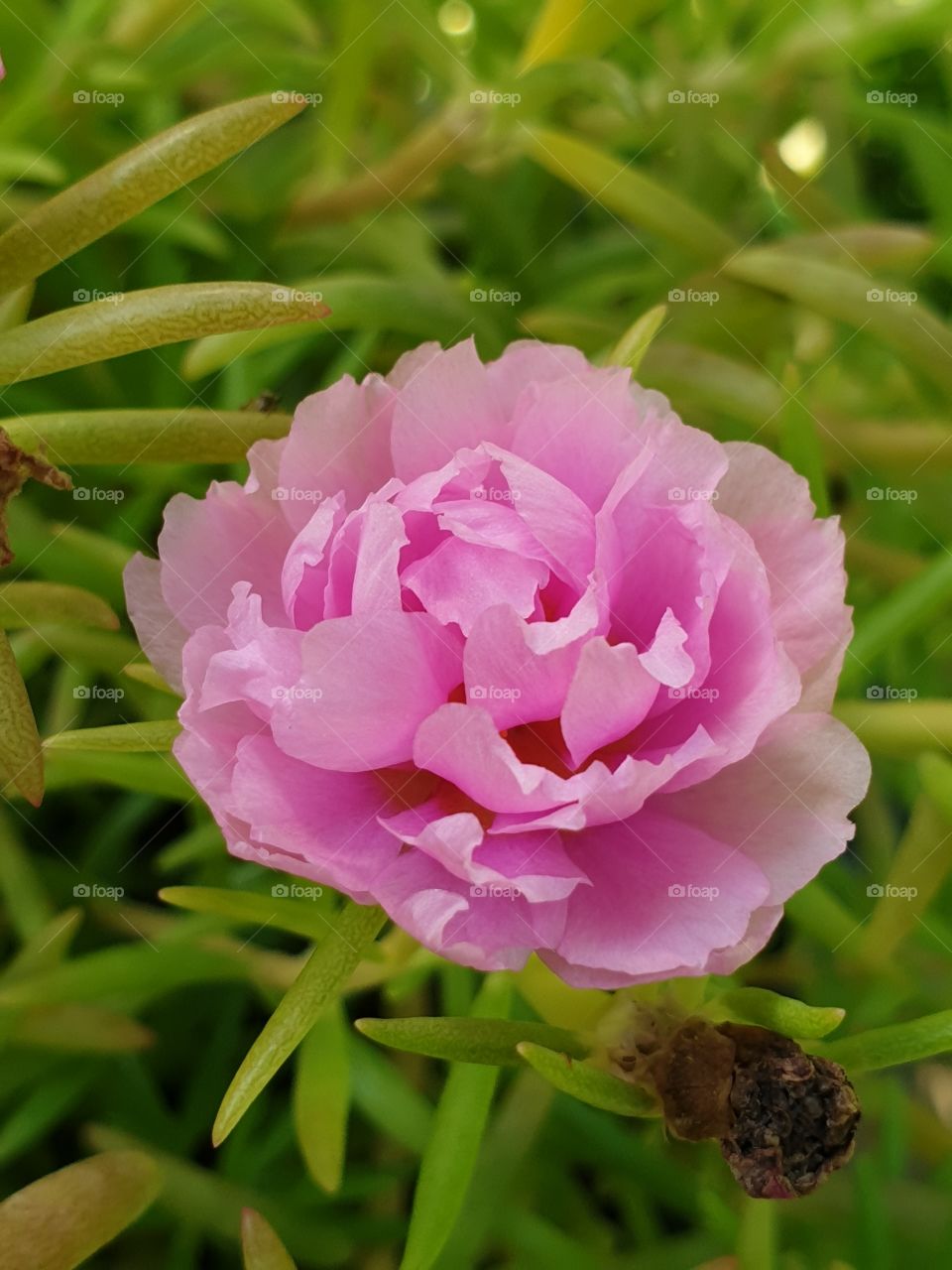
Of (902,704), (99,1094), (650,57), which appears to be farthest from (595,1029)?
(650,57)

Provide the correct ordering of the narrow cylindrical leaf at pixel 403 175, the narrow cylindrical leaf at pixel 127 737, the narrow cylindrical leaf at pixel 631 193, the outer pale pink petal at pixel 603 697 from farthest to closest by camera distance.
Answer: the narrow cylindrical leaf at pixel 403 175, the narrow cylindrical leaf at pixel 631 193, the narrow cylindrical leaf at pixel 127 737, the outer pale pink petal at pixel 603 697

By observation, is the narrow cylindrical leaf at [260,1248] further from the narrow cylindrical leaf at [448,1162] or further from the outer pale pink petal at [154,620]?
the outer pale pink petal at [154,620]

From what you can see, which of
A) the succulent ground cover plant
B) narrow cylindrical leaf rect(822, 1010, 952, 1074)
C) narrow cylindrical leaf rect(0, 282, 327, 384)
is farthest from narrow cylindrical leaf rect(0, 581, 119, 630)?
narrow cylindrical leaf rect(822, 1010, 952, 1074)

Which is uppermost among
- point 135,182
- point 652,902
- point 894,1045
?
point 135,182

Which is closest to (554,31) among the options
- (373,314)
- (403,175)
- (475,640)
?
(403,175)

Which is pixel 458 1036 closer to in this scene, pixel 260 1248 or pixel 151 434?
pixel 260 1248

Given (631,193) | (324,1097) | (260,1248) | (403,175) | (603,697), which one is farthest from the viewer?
(403,175)

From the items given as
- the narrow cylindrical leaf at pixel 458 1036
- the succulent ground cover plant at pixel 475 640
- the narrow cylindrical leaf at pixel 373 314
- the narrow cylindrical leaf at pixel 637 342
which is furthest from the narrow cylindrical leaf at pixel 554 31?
the narrow cylindrical leaf at pixel 458 1036
